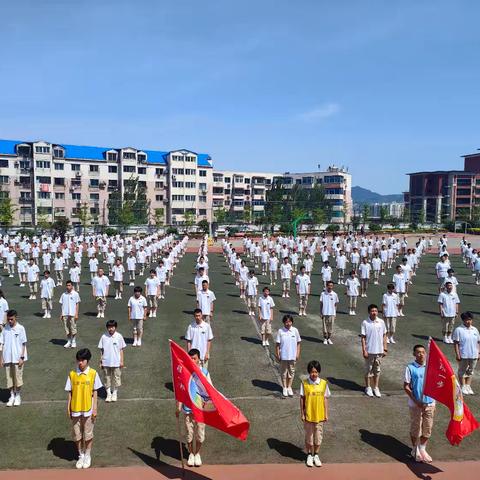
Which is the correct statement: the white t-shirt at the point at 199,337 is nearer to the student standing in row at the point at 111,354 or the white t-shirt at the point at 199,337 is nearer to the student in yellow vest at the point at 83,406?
the student standing in row at the point at 111,354

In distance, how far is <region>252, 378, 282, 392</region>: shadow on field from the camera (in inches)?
412

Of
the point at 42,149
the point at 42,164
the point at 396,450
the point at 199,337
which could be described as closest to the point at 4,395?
the point at 199,337

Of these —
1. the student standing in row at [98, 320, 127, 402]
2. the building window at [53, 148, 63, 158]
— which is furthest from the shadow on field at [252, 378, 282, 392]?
the building window at [53, 148, 63, 158]

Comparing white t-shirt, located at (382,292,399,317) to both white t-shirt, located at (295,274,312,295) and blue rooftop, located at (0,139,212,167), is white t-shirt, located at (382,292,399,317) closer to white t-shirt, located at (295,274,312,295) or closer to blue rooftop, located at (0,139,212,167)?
white t-shirt, located at (295,274,312,295)

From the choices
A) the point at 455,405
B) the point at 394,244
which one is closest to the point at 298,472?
the point at 455,405

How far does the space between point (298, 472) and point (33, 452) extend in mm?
4344

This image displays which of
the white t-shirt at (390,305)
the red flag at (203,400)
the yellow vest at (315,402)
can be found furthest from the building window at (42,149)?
the yellow vest at (315,402)

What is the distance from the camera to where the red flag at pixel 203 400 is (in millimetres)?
6551

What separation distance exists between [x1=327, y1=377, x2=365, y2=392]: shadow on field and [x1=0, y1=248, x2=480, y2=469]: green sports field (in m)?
0.02

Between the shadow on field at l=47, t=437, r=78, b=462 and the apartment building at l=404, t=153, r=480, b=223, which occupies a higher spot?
the apartment building at l=404, t=153, r=480, b=223

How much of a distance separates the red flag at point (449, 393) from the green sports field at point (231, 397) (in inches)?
31.9

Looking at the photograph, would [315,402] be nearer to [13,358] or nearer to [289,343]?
[289,343]

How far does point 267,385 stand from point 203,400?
12.9 ft

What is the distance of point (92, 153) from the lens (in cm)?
8169
